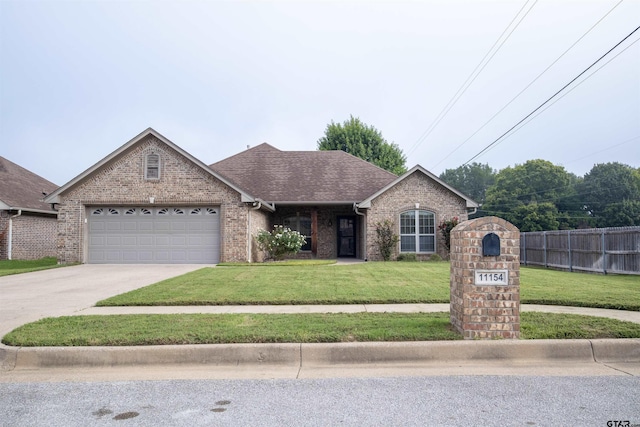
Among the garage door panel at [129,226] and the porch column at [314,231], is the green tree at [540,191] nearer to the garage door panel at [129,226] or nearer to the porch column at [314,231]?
the porch column at [314,231]

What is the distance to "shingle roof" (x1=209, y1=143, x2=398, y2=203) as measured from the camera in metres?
21.9

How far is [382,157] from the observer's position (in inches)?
1684

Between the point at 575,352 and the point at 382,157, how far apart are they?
37.9 metres

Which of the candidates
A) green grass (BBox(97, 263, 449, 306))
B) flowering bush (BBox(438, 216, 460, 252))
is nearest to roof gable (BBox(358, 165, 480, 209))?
flowering bush (BBox(438, 216, 460, 252))

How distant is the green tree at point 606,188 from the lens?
57719 mm

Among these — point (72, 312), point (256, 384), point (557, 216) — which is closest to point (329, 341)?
point (256, 384)

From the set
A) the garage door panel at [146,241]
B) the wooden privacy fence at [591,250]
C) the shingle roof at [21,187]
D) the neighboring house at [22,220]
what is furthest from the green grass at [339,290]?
the shingle roof at [21,187]

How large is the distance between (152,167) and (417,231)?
37.5 ft

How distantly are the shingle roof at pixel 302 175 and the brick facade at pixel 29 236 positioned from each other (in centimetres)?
910

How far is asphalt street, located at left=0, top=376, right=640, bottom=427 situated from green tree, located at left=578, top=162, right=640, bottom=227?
2440 inches

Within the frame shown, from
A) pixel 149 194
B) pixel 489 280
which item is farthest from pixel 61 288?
pixel 489 280

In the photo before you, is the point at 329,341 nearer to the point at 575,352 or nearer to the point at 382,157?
the point at 575,352

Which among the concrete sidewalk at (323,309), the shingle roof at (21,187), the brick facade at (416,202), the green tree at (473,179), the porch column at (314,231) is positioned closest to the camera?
the concrete sidewalk at (323,309)

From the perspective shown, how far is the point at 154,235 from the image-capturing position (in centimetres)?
1867
